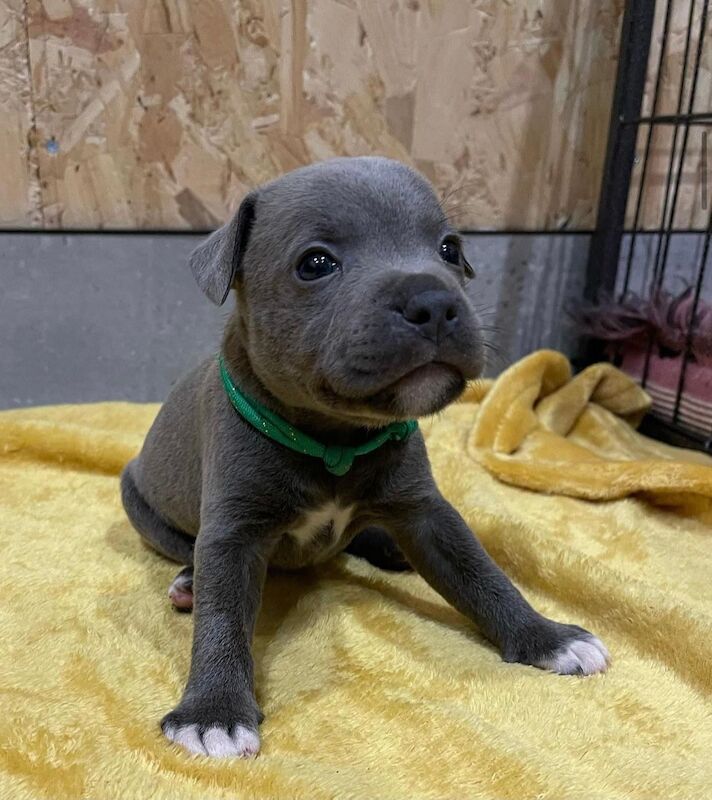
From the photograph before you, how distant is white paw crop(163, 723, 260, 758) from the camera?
55.4 inches

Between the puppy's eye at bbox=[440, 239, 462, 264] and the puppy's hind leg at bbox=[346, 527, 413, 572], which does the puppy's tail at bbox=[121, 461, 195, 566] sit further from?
the puppy's eye at bbox=[440, 239, 462, 264]

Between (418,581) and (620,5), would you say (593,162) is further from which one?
(418,581)

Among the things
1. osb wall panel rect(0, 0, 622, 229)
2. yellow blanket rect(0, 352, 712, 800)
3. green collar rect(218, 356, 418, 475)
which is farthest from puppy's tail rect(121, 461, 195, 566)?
osb wall panel rect(0, 0, 622, 229)

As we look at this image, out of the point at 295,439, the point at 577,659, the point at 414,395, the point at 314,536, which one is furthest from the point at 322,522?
the point at 577,659

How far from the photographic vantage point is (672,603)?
1.87 m

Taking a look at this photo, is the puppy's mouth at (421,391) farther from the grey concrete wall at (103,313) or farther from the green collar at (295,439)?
the grey concrete wall at (103,313)

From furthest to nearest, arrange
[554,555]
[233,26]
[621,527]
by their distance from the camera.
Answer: [233,26] < [621,527] < [554,555]

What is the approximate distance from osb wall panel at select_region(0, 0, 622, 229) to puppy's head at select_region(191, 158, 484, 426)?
5.44ft

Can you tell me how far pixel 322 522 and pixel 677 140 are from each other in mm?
2718

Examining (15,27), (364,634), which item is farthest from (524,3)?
(364,634)

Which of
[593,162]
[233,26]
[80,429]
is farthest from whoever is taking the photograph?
[593,162]

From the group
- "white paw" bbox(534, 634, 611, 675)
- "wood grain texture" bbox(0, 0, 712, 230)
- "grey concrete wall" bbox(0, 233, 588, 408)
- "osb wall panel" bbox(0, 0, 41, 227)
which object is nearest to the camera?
"white paw" bbox(534, 634, 611, 675)

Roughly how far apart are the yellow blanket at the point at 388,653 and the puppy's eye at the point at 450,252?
2.83ft

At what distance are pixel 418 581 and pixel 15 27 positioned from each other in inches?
100.0
